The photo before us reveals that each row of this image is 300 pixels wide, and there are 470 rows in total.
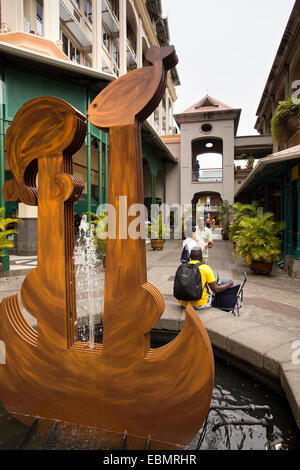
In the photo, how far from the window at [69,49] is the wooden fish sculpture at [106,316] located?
1409 cm

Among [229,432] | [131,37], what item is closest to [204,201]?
[131,37]

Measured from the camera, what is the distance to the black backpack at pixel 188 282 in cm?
354

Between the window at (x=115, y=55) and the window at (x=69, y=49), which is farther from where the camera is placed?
the window at (x=115, y=55)

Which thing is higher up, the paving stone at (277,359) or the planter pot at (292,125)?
the planter pot at (292,125)

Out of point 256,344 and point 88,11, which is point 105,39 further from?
point 256,344

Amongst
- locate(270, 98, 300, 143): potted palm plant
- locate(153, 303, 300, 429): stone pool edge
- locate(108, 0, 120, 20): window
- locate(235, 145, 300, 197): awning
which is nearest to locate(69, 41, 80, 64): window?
locate(108, 0, 120, 20): window

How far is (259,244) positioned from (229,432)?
20.4 feet

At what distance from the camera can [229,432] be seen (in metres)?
2.21

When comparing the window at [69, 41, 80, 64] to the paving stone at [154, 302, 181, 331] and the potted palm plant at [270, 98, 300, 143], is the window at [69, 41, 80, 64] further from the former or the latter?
the paving stone at [154, 302, 181, 331]

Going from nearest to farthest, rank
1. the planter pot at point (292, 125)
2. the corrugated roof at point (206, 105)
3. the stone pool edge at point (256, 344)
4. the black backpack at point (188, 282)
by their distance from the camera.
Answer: the stone pool edge at point (256, 344), the black backpack at point (188, 282), the planter pot at point (292, 125), the corrugated roof at point (206, 105)

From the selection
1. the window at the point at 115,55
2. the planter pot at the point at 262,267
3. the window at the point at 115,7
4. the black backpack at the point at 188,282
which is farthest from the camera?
the window at the point at 115,55

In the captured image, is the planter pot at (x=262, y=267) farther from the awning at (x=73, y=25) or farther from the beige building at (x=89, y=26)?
the awning at (x=73, y=25)

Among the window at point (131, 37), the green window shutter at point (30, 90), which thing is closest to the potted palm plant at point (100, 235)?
the green window shutter at point (30, 90)

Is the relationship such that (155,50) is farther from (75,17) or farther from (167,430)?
(75,17)
